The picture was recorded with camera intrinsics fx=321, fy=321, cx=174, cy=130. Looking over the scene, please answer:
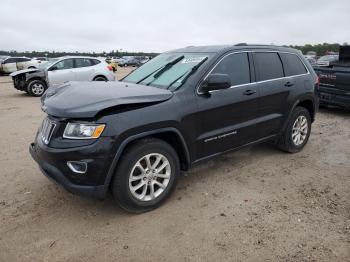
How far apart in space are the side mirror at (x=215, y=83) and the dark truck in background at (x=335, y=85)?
5622 millimetres

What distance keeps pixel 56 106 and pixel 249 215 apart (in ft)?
7.57

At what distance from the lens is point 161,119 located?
3.38 m

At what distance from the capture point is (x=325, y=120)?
7.96m

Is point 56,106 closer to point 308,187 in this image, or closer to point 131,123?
point 131,123

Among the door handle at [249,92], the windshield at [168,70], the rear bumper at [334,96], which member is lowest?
the rear bumper at [334,96]

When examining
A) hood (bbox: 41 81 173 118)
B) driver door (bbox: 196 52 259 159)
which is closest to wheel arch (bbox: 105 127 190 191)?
driver door (bbox: 196 52 259 159)

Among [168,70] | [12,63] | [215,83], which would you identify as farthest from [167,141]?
[12,63]

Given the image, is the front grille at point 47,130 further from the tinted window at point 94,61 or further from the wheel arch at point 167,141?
the tinted window at point 94,61

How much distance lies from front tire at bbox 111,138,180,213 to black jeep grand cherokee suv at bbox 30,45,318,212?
0.01 metres

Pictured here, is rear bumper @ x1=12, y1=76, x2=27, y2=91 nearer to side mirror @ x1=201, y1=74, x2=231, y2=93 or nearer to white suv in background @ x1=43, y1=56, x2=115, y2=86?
white suv in background @ x1=43, y1=56, x2=115, y2=86

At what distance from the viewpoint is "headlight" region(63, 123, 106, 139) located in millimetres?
3037

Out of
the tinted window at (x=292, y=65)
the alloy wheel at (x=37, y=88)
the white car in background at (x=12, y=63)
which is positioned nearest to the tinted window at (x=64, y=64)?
the alloy wheel at (x=37, y=88)

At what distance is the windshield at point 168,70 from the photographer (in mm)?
3917

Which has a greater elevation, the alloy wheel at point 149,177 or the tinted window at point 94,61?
the tinted window at point 94,61
